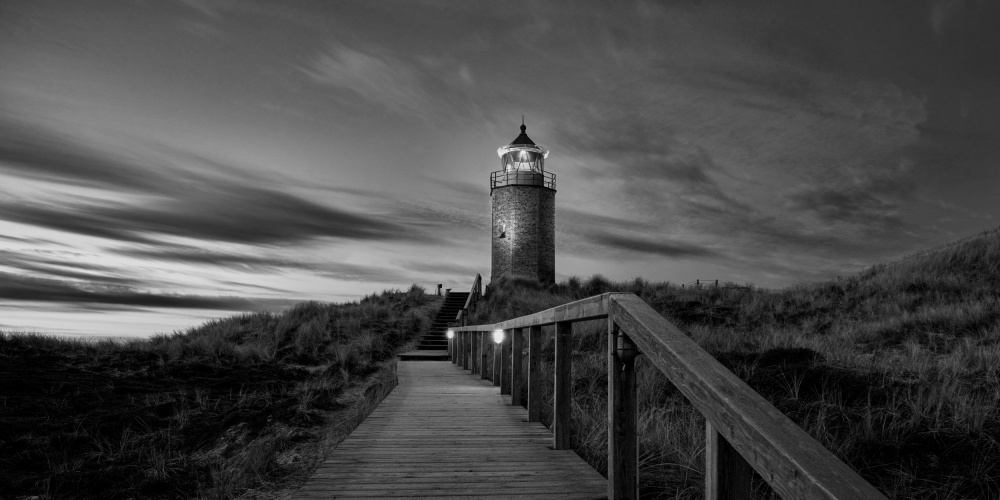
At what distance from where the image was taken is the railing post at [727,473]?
165 centimetres

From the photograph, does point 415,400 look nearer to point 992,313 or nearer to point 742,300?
point 992,313

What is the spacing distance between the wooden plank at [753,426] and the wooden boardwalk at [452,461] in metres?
1.12

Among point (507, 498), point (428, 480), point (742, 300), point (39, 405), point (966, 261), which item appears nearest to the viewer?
point (507, 498)

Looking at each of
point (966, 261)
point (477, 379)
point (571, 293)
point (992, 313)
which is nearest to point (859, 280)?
point (966, 261)

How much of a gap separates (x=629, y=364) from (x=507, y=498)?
0.95 m

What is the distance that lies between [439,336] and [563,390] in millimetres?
16486

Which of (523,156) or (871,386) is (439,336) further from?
(523,156)

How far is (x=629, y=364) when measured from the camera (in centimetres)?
262

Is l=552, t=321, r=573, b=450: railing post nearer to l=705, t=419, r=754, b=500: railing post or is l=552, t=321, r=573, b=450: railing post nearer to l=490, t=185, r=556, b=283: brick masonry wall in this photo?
l=705, t=419, r=754, b=500: railing post

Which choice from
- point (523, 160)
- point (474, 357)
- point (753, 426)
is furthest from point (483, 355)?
point (523, 160)

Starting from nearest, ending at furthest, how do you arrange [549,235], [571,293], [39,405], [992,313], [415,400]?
[415,400]
[39,405]
[992,313]
[571,293]
[549,235]

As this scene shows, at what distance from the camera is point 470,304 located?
23031 mm

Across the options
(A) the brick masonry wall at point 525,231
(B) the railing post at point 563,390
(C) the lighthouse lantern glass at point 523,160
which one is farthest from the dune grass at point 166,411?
(C) the lighthouse lantern glass at point 523,160

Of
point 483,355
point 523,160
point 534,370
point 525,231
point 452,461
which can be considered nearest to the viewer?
point 452,461
